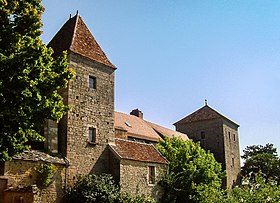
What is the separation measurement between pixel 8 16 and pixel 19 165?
7522mm

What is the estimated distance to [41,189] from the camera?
18250mm

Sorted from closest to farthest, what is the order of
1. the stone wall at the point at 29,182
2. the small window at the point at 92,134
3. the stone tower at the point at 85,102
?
the stone wall at the point at 29,182
the stone tower at the point at 85,102
the small window at the point at 92,134

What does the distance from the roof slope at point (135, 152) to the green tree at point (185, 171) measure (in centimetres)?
173

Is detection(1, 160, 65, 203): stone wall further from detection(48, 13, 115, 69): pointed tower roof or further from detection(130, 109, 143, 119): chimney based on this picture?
detection(130, 109, 143, 119): chimney

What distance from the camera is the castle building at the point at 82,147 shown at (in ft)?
57.9

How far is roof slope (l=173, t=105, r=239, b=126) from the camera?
157 ft

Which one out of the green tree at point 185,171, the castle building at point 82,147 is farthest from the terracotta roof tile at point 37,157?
the green tree at point 185,171

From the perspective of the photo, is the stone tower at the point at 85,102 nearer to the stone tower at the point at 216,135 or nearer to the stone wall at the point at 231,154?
the stone tower at the point at 216,135

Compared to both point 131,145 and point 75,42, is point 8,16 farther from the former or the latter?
point 131,145

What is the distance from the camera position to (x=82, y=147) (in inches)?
840

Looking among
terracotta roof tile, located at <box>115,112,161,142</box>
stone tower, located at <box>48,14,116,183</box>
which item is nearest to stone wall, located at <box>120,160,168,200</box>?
stone tower, located at <box>48,14,116,183</box>

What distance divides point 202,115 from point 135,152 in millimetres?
26563

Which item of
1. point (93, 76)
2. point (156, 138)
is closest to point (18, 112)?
point (93, 76)

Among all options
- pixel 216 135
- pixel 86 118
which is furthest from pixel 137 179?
pixel 216 135
